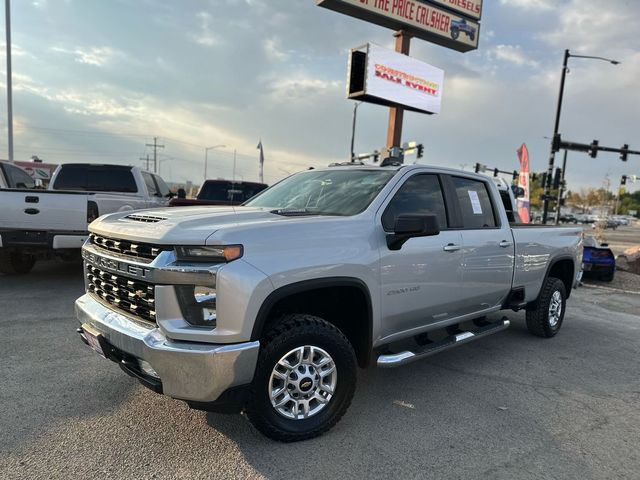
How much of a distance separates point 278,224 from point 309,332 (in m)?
0.72

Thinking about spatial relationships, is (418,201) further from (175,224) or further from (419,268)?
(175,224)

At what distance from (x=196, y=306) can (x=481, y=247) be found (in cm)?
285

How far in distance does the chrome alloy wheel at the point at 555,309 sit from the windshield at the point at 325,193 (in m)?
3.24

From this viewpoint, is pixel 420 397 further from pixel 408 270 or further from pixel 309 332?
pixel 309 332

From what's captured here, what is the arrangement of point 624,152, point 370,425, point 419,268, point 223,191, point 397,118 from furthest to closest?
point 624,152 < point 397,118 < point 223,191 < point 419,268 < point 370,425

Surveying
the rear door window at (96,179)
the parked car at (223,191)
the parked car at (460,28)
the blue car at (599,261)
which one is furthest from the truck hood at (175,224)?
the parked car at (460,28)

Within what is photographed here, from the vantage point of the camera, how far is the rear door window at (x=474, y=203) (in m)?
4.48

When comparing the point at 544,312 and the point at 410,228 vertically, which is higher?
the point at 410,228

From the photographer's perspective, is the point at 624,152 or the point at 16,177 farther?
the point at 624,152

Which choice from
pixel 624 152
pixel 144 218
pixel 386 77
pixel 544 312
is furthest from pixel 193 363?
pixel 624 152

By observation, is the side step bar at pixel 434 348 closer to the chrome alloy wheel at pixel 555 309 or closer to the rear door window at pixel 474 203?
the rear door window at pixel 474 203

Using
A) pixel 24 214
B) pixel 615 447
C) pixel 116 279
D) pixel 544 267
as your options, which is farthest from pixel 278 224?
pixel 24 214

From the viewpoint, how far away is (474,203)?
15.3 feet

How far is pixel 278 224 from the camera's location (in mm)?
2996
